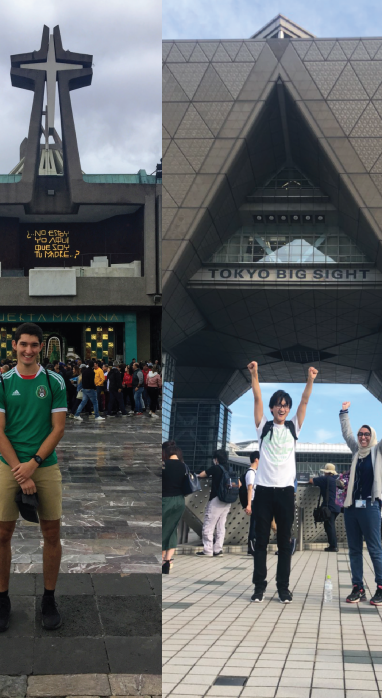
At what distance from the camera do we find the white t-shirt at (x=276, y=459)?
7.63 ft

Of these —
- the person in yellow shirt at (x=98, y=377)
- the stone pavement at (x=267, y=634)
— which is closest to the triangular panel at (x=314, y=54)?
the stone pavement at (x=267, y=634)

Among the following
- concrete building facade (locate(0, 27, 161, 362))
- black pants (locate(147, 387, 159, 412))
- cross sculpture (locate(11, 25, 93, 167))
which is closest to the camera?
black pants (locate(147, 387, 159, 412))

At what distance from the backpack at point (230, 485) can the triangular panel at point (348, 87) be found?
1180 mm

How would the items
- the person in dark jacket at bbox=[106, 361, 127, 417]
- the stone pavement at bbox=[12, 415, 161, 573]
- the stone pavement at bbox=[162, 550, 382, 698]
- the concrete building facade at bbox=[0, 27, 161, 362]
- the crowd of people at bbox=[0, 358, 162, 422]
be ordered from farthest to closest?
the concrete building facade at bbox=[0, 27, 161, 362]
the person in dark jacket at bbox=[106, 361, 127, 417]
the crowd of people at bbox=[0, 358, 162, 422]
the stone pavement at bbox=[12, 415, 161, 573]
the stone pavement at bbox=[162, 550, 382, 698]

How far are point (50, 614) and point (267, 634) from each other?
5.33 ft

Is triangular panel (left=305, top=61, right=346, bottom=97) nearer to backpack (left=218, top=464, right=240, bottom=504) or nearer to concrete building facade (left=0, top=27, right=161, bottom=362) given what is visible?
backpack (left=218, top=464, right=240, bottom=504)

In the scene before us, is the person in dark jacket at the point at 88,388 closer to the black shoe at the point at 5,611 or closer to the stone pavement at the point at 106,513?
the stone pavement at the point at 106,513

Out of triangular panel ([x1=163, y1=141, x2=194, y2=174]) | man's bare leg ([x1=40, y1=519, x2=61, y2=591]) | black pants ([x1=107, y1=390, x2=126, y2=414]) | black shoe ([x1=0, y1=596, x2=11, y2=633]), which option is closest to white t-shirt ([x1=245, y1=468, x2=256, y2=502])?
triangular panel ([x1=163, y1=141, x2=194, y2=174])

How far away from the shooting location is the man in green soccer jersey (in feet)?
11.2

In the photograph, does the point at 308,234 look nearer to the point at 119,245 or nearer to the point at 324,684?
the point at 324,684

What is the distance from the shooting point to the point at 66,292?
30.5m

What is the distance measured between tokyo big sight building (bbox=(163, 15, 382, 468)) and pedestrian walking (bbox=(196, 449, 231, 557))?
46 millimetres

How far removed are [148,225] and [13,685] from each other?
1108 inches

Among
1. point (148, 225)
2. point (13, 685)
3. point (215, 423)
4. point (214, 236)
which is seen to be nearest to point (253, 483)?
point (215, 423)
